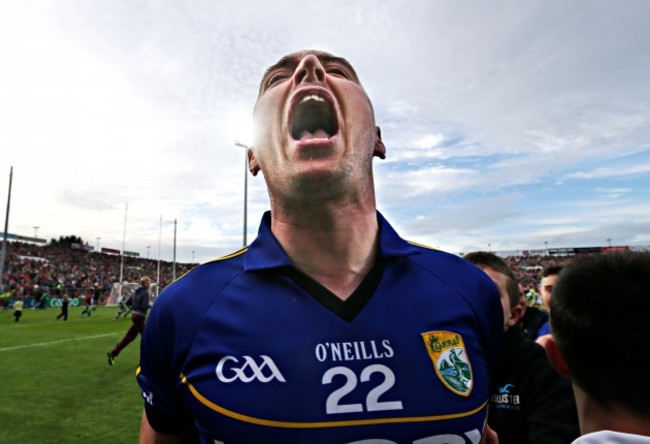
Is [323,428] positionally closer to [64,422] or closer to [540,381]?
[540,381]

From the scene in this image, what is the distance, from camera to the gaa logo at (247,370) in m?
1.31

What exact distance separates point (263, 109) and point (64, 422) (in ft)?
20.9

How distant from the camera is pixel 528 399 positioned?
2.39 metres

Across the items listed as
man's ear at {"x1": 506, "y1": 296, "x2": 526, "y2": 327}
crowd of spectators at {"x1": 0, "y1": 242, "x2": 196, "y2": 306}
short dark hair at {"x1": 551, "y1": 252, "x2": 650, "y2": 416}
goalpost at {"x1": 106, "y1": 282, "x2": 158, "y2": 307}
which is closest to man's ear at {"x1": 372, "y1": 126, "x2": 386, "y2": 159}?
short dark hair at {"x1": 551, "y1": 252, "x2": 650, "y2": 416}

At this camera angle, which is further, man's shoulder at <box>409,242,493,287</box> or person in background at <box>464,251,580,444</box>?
person in background at <box>464,251,580,444</box>

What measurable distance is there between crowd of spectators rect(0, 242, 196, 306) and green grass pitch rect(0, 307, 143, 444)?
16.9 meters

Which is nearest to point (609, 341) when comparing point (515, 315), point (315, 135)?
point (315, 135)

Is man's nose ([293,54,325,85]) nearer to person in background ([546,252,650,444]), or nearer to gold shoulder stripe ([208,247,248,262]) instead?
gold shoulder stripe ([208,247,248,262])

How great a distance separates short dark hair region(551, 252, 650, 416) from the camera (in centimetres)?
129

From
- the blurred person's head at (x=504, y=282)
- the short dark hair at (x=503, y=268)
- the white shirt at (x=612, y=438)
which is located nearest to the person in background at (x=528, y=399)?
the blurred person's head at (x=504, y=282)

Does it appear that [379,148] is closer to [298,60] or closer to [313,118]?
[313,118]

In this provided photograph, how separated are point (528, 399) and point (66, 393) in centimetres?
789


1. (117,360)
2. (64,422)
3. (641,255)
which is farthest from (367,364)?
(117,360)

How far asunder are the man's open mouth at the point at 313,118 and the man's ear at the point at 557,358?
113 centimetres
